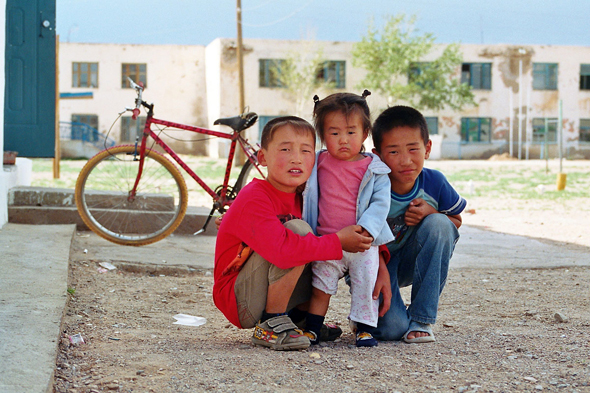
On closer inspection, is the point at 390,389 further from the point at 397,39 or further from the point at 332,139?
the point at 397,39

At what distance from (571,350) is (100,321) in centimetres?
198

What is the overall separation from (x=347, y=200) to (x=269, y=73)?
2812 centimetres

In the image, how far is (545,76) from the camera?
103ft

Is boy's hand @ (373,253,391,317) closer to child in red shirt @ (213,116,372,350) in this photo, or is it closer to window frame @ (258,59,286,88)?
child in red shirt @ (213,116,372,350)

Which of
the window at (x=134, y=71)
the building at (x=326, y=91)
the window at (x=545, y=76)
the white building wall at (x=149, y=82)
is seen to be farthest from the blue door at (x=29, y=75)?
the window at (x=545, y=76)

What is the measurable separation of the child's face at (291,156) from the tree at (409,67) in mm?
27038

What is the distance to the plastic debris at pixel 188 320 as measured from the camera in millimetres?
3012

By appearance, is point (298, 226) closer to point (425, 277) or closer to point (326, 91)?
point (425, 277)

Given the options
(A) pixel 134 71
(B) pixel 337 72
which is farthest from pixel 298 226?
(A) pixel 134 71

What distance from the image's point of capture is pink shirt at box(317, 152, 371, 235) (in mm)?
2467

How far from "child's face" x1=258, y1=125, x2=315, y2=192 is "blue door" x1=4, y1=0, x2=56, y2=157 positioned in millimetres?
4906

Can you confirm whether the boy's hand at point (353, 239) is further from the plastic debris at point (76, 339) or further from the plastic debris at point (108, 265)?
the plastic debris at point (108, 265)

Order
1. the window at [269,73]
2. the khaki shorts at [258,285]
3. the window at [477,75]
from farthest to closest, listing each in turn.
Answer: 1. the window at [477,75]
2. the window at [269,73]
3. the khaki shorts at [258,285]

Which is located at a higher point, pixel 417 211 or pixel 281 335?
pixel 417 211
